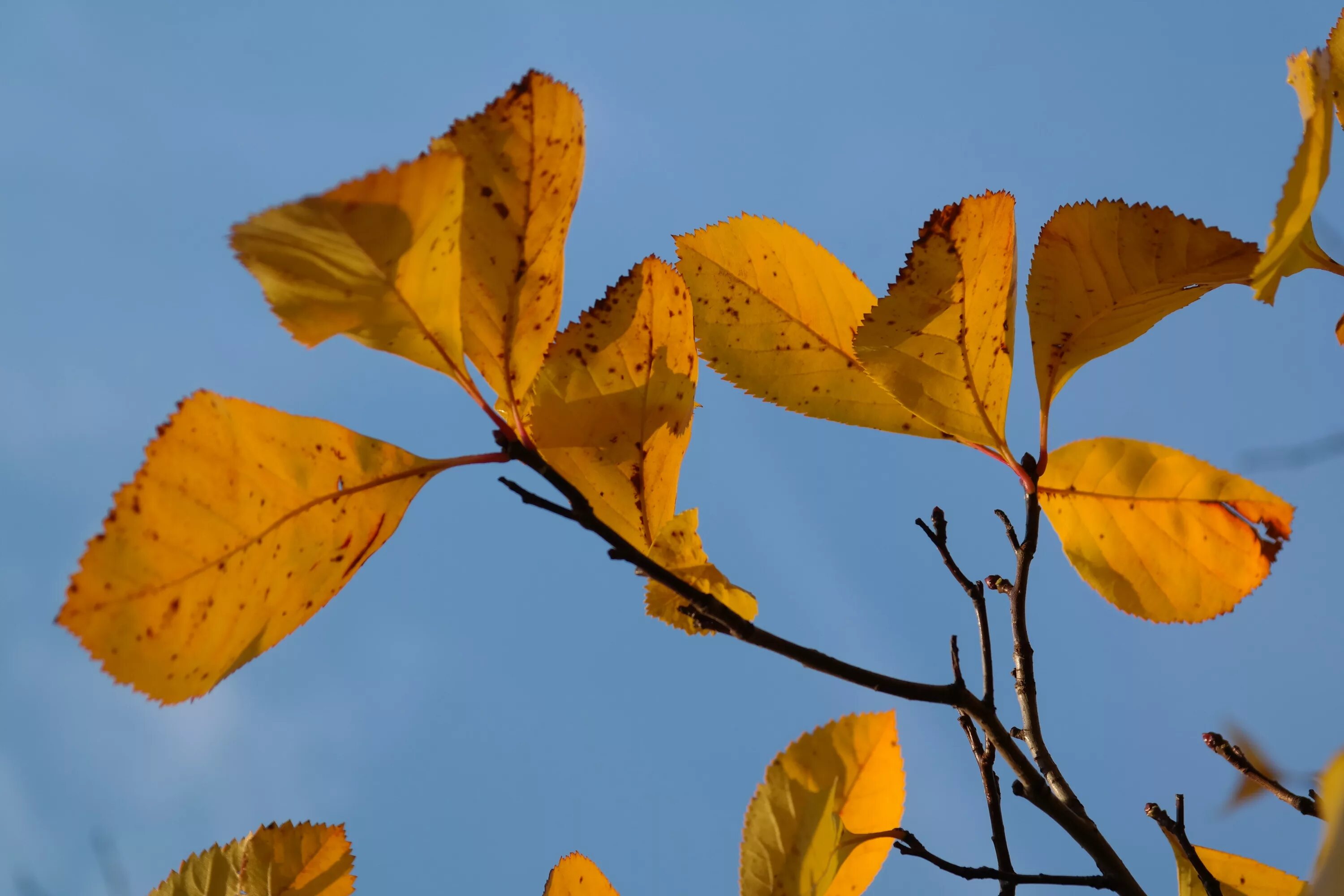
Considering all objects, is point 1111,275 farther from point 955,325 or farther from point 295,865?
point 295,865

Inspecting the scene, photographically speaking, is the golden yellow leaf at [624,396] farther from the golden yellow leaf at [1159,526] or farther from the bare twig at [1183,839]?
the bare twig at [1183,839]

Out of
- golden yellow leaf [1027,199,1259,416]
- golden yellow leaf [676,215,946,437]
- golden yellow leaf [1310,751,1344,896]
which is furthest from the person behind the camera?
golden yellow leaf [676,215,946,437]

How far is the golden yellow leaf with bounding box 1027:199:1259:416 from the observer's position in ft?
2.31

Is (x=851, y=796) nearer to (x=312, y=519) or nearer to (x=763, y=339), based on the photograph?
(x=763, y=339)

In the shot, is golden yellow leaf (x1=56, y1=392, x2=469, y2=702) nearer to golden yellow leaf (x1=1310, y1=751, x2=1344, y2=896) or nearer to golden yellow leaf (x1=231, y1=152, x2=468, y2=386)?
golden yellow leaf (x1=231, y1=152, x2=468, y2=386)

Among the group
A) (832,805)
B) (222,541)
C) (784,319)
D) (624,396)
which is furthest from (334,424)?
(832,805)

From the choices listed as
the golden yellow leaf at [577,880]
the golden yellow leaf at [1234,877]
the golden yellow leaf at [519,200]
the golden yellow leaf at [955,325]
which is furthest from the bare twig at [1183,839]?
the golden yellow leaf at [519,200]

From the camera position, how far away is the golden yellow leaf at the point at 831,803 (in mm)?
767

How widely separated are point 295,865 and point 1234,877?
35.0 inches

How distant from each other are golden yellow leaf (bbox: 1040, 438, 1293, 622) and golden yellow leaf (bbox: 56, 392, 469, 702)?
547 millimetres

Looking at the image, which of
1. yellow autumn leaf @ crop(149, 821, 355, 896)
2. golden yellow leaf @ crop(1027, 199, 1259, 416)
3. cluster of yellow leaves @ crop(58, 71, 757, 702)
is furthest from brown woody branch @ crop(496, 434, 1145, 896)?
yellow autumn leaf @ crop(149, 821, 355, 896)

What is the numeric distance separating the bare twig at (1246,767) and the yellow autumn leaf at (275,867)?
34.4 inches

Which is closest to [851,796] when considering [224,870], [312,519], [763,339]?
[763,339]

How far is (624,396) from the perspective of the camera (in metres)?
0.73
